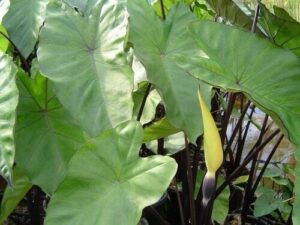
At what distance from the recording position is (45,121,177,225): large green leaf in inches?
24.6

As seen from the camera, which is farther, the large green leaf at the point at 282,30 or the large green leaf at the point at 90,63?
the large green leaf at the point at 282,30

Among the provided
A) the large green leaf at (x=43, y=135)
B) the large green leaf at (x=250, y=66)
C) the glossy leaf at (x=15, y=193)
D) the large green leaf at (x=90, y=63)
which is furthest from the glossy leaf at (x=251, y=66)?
the glossy leaf at (x=15, y=193)

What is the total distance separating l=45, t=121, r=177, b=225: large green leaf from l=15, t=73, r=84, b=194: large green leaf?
0.09 meters

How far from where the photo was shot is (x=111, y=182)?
67 cm

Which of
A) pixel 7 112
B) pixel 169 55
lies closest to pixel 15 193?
pixel 7 112

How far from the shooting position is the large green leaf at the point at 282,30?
0.88 m

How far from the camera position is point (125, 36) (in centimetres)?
79

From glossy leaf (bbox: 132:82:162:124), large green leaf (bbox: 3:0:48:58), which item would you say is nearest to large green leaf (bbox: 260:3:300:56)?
glossy leaf (bbox: 132:82:162:124)

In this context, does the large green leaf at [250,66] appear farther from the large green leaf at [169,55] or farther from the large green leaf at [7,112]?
the large green leaf at [7,112]

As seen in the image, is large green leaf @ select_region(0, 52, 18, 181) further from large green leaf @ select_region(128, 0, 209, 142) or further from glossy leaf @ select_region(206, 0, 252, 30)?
glossy leaf @ select_region(206, 0, 252, 30)

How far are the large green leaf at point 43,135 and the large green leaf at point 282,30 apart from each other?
0.42 m

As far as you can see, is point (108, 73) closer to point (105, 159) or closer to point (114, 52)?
point (114, 52)

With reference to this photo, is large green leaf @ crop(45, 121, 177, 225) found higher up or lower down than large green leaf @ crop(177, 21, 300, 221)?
lower down

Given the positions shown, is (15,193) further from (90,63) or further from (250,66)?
(250,66)
